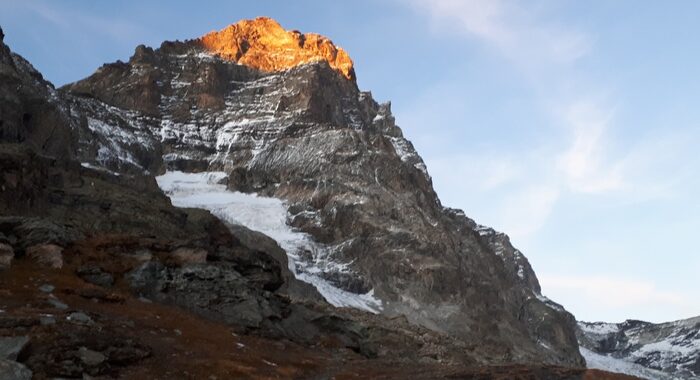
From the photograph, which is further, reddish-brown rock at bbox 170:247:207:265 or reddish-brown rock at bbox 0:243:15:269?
reddish-brown rock at bbox 170:247:207:265

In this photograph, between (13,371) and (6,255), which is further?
(6,255)

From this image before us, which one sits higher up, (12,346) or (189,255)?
(189,255)

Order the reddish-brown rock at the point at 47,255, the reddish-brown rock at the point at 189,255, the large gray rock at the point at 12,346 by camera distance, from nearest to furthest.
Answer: the large gray rock at the point at 12,346
the reddish-brown rock at the point at 47,255
the reddish-brown rock at the point at 189,255

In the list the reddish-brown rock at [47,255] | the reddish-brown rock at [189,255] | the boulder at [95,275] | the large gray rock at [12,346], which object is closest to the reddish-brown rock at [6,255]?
the reddish-brown rock at [47,255]

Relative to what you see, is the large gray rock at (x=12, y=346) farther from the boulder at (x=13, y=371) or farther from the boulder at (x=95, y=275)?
the boulder at (x=95, y=275)

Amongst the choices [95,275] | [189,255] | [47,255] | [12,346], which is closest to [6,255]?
[47,255]

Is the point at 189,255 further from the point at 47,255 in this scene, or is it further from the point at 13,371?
the point at 13,371

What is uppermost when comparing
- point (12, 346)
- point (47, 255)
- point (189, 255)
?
point (189, 255)

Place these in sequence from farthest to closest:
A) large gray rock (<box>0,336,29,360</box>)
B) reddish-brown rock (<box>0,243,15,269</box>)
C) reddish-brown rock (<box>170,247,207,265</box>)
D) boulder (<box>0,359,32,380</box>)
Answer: reddish-brown rock (<box>170,247,207,265</box>) → reddish-brown rock (<box>0,243,15,269</box>) → large gray rock (<box>0,336,29,360</box>) → boulder (<box>0,359,32,380</box>)

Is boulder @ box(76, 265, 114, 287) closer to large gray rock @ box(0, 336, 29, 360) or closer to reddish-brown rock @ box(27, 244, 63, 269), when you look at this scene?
reddish-brown rock @ box(27, 244, 63, 269)

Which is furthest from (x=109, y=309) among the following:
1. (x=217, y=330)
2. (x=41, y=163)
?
(x=41, y=163)

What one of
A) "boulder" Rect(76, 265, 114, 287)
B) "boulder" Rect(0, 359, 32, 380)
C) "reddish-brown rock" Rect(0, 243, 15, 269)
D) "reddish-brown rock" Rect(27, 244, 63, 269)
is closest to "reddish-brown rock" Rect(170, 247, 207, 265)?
"boulder" Rect(76, 265, 114, 287)

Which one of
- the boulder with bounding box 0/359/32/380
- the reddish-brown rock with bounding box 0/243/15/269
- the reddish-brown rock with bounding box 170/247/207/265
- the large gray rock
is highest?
the reddish-brown rock with bounding box 170/247/207/265

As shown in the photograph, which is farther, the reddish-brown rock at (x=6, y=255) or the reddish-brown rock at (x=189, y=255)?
the reddish-brown rock at (x=189, y=255)
